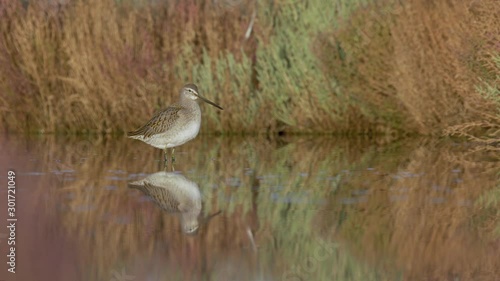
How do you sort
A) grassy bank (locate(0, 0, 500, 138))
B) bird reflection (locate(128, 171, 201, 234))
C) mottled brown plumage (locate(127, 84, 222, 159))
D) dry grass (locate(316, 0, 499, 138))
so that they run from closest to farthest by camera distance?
bird reflection (locate(128, 171, 201, 234))
mottled brown plumage (locate(127, 84, 222, 159))
dry grass (locate(316, 0, 499, 138))
grassy bank (locate(0, 0, 500, 138))

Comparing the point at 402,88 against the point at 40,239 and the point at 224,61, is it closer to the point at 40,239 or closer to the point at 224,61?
the point at 224,61

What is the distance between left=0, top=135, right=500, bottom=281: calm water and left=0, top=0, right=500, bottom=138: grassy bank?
2.26 m

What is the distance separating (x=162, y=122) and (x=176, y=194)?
272 centimetres

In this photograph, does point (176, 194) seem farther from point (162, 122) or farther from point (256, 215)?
point (162, 122)

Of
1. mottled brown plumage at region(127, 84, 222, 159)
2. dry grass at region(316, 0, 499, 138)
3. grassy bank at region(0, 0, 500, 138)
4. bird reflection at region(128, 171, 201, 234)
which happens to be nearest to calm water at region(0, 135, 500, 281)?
bird reflection at region(128, 171, 201, 234)

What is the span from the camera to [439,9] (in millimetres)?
14766

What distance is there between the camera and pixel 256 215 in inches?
327

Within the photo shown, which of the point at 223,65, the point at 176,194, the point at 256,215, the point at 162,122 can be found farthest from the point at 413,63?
the point at 256,215

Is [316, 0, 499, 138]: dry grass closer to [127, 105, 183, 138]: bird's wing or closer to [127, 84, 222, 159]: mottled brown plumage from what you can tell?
[127, 84, 222, 159]: mottled brown plumage

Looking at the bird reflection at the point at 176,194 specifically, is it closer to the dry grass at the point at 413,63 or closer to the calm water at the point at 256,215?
the calm water at the point at 256,215

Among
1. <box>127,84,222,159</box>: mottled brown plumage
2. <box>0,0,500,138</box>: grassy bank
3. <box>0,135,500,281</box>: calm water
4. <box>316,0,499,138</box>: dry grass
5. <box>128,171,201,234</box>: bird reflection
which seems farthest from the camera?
<box>0,0,500,138</box>: grassy bank

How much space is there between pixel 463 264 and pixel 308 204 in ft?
8.72

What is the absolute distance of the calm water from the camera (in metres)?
6.34

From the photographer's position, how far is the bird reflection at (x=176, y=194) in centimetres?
809
